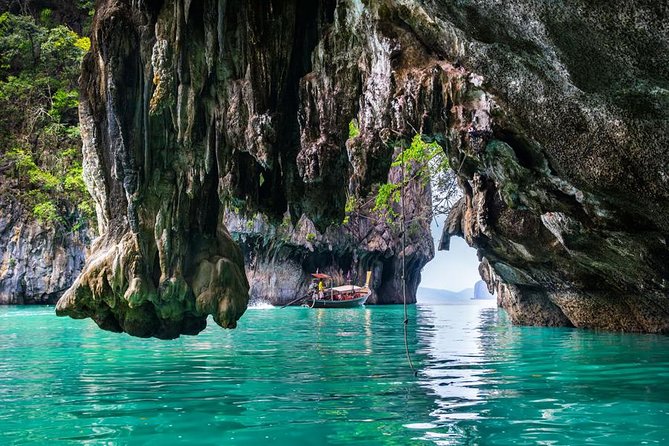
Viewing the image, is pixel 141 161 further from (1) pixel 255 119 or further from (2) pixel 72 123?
(2) pixel 72 123

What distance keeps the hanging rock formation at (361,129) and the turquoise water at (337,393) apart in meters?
1.74

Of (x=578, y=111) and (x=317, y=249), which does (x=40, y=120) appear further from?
(x=578, y=111)

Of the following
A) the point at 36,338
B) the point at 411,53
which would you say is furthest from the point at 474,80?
the point at 36,338

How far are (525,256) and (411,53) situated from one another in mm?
9158

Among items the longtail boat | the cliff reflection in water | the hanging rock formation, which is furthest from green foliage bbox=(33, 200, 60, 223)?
the cliff reflection in water

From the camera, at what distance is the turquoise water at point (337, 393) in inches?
219

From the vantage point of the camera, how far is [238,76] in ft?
37.2

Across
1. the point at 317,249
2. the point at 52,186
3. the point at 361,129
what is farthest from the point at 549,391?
the point at 317,249

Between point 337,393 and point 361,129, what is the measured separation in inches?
158

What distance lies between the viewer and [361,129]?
9758mm

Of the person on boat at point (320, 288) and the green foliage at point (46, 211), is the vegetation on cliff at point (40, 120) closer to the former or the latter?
the green foliage at point (46, 211)

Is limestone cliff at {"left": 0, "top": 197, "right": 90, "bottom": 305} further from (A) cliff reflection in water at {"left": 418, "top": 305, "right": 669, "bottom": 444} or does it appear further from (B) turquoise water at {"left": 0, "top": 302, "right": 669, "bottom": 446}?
(A) cliff reflection in water at {"left": 418, "top": 305, "right": 669, "bottom": 444}

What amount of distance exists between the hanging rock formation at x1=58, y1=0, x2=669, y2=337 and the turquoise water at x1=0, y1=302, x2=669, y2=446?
1.74m

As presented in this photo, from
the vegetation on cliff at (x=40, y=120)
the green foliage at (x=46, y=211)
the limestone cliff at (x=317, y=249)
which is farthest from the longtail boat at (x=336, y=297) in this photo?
the green foliage at (x=46, y=211)
